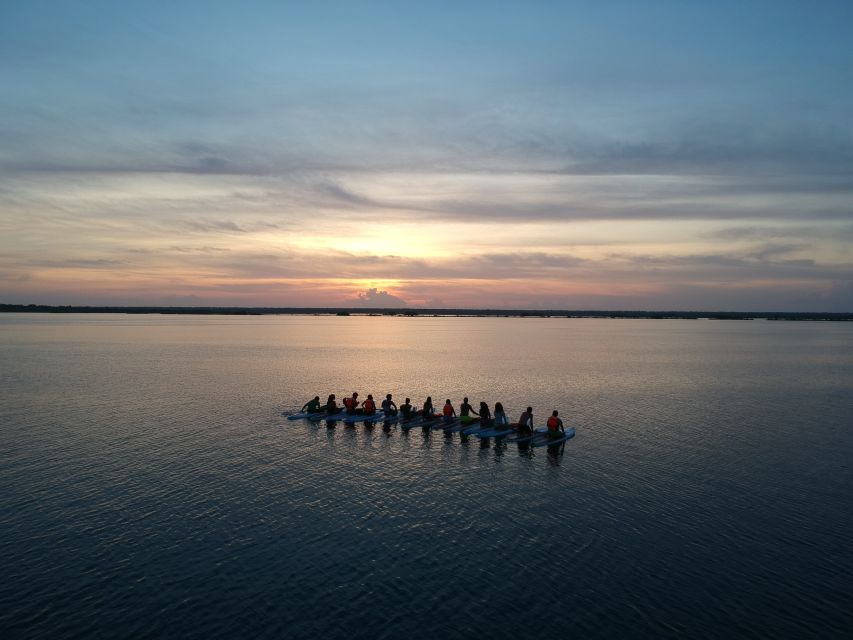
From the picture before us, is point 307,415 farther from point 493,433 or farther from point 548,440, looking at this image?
point 548,440

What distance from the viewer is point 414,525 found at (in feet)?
81.2

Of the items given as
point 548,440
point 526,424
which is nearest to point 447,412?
point 526,424

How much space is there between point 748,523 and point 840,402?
4316cm

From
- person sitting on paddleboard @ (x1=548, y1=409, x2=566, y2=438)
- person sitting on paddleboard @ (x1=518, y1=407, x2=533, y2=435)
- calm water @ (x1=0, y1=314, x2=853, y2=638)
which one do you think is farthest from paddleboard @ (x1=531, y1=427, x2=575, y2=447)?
calm water @ (x1=0, y1=314, x2=853, y2=638)

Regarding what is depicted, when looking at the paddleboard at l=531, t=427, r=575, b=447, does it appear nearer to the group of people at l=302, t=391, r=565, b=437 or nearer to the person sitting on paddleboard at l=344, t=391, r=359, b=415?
the group of people at l=302, t=391, r=565, b=437

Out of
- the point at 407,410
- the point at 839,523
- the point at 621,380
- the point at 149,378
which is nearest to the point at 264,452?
the point at 407,410

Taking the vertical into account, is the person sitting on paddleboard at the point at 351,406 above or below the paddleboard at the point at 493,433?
above

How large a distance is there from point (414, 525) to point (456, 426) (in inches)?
773

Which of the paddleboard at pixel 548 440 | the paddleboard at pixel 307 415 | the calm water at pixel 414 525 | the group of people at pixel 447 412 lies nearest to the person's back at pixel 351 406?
the group of people at pixel 447 412

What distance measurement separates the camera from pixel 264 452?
3638 centimetres

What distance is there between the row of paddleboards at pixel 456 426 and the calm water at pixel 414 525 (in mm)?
1244

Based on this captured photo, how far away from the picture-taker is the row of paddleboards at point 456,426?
4034cm

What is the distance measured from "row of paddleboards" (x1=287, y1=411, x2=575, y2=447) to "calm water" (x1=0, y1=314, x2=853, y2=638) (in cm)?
124

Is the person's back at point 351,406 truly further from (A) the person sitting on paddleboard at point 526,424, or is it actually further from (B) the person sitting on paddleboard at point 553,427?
(B) the person sitting on paddleboard at point 553,427
